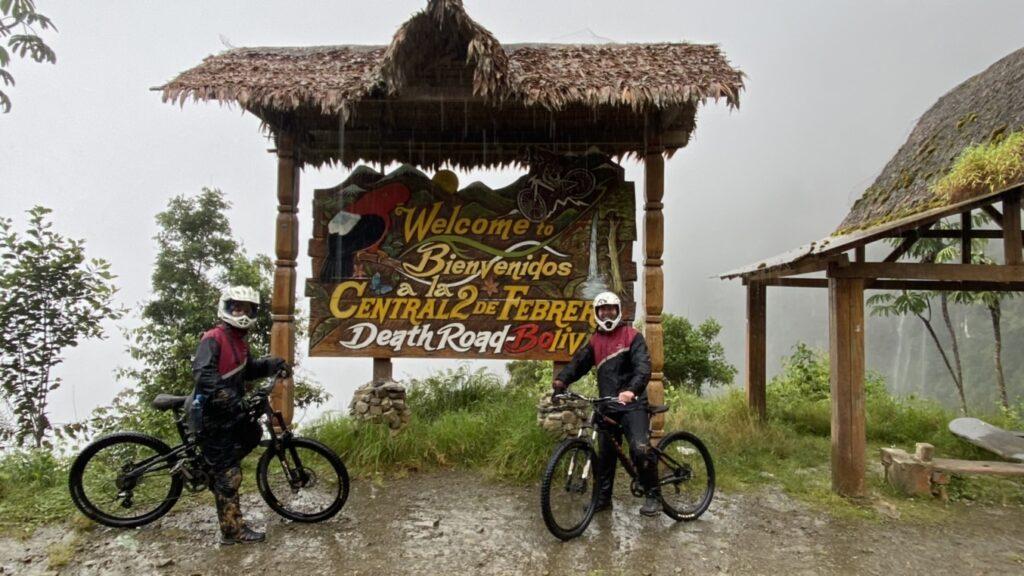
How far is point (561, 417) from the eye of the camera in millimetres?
A: 6195

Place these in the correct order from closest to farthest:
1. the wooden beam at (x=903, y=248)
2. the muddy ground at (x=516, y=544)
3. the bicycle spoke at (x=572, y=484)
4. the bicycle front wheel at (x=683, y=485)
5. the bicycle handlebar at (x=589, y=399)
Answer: the muddy ground at (x=516, y=544) < the bicycle spoke at (x=572, y=484) < the bicycle handlebar at (x=589, y=399) < the bicycle front wheel at (x=683, y=485) < the wooden beam at (x=903, y=248)

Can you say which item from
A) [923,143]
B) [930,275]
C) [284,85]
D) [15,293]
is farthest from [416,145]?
[923,143]

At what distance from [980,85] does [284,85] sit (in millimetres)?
9750

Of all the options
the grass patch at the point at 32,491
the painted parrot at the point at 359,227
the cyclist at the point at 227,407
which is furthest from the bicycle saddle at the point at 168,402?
the painted parrot at the point at 359,227

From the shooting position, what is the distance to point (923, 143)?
27.5ft

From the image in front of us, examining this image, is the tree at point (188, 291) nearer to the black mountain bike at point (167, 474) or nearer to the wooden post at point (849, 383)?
the black mountain bike at point (167, 474)

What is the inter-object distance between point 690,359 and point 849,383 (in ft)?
28.4

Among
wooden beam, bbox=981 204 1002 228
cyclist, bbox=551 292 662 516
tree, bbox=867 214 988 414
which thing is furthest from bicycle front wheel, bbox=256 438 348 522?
tree, bbox=867 214 988 414

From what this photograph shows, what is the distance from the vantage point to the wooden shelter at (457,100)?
5328 mm

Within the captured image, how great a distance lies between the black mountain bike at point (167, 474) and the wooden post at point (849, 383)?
15.2ft

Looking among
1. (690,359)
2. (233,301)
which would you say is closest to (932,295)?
(690,359)

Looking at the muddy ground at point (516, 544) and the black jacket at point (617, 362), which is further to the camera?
the black jacket at point (617, 362)

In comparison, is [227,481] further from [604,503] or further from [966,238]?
[966,238]

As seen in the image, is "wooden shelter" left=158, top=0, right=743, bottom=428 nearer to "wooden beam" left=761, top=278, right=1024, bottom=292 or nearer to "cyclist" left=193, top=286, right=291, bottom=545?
"cyclist" left=193, top=286, right=291, bottom=545
